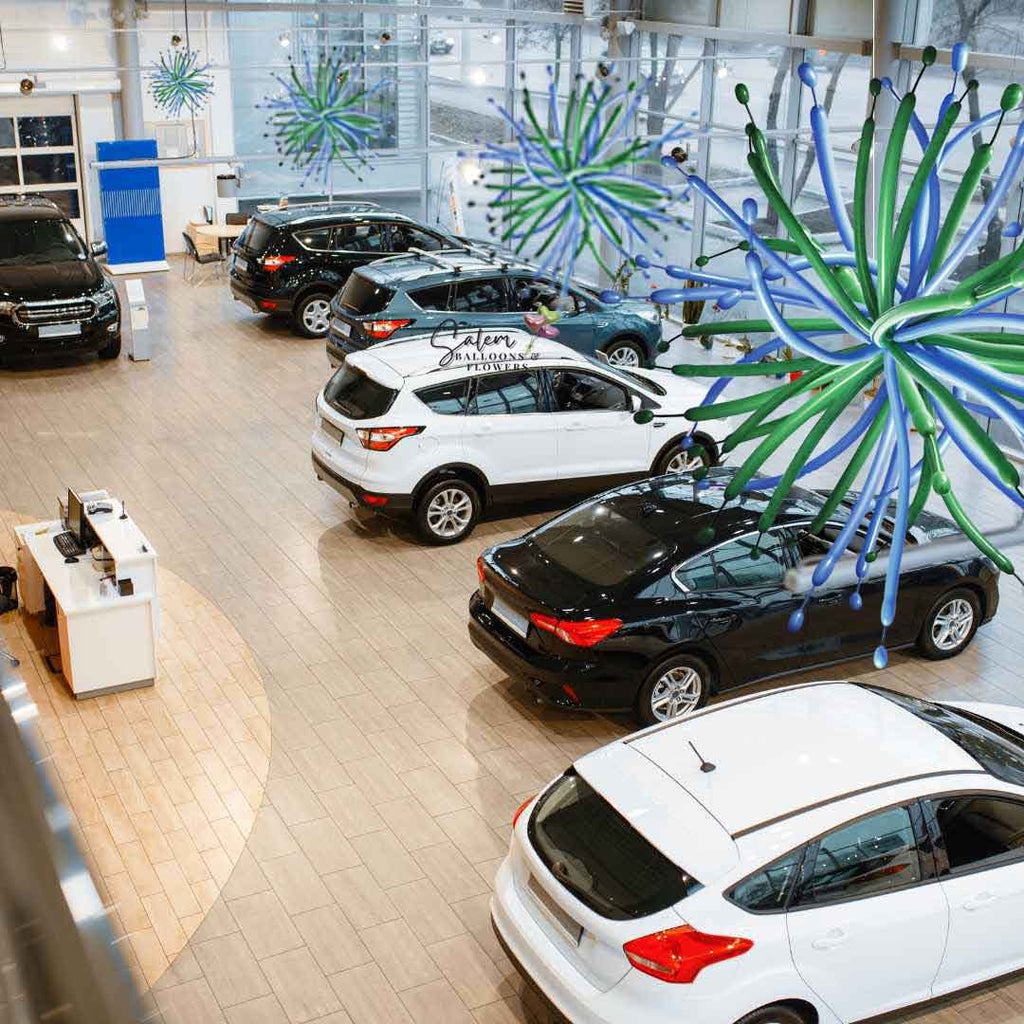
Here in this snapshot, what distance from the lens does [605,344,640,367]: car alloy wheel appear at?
15.6 meters

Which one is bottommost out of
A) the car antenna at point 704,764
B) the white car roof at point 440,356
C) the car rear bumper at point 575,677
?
the car rear bumper at point 575,677

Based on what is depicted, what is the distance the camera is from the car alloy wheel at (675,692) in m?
8.47

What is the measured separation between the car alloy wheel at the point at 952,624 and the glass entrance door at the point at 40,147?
53.0 feet

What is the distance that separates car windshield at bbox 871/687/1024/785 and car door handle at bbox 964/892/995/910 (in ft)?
1.81

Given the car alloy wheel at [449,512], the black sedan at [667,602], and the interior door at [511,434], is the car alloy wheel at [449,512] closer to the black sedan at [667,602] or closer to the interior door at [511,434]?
the interior door at [511,434]

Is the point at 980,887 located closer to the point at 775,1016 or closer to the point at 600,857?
the point at 775,1016

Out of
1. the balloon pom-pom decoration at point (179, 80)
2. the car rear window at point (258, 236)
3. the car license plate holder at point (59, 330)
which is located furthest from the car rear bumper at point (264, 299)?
the balloon pom-pom decoration at point (179, 80)

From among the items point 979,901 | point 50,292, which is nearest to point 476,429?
point 979,901

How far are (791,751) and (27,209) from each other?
13.6 metres

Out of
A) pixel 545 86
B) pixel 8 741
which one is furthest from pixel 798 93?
pixel 8 741

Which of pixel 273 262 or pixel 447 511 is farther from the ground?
pixel 273 262

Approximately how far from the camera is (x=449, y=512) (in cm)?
1134

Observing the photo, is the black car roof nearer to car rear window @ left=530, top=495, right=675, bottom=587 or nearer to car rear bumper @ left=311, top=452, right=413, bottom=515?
car rear bumper @ left=311, top=452, right=413, bottom=515

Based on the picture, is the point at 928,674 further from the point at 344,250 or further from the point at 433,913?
the point at 344,250
